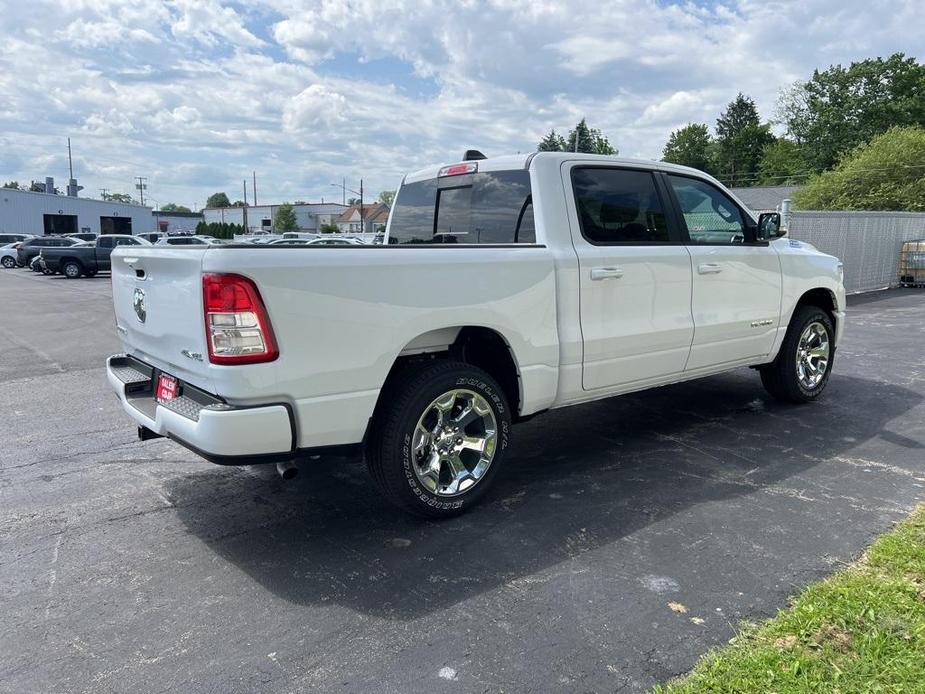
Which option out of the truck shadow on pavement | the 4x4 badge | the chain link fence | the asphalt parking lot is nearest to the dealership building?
the chain link fence

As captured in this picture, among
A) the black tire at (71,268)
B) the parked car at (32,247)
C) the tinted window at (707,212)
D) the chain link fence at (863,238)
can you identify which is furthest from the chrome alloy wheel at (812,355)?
the parked car at (32,247)

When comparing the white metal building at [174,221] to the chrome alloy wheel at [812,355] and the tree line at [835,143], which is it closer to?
→ the tree line at [835,143]

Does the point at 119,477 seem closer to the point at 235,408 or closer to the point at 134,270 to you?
the point at 134,270

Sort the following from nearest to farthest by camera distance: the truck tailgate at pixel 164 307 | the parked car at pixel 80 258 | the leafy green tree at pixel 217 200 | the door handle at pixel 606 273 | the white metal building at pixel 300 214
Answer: the truck tailgate at pixel 164 307, the door handle at pixel 606 273, the parked car at pixel 80 258, the white metal building at pixel 300 214, the leafy green tree at pixel 217 200

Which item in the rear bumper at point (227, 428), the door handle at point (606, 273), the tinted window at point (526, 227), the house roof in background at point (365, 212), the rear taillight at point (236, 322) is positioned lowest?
the rear bumper at point (227, 428)

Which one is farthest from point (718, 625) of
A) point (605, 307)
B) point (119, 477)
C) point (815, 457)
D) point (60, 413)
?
point (60, 413)

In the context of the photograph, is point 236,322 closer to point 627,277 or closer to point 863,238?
point 627,277

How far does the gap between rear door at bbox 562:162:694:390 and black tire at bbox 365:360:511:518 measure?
929 mm

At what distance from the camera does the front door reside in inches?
200

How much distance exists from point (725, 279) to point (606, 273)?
1370 millimetres

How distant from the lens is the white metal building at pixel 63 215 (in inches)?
2212

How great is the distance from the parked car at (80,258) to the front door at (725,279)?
26.0 meters

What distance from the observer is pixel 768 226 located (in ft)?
18.2

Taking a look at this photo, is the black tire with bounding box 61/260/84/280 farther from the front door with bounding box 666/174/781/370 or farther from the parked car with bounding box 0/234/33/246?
the front door with bounding box 666/174/781/370
